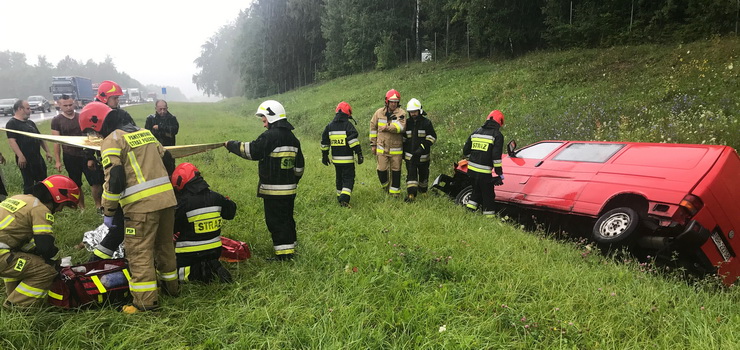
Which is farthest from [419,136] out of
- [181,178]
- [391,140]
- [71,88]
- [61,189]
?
[71,88]

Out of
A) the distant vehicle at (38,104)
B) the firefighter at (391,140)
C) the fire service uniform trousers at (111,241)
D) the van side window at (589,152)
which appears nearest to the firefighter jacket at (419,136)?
the firefighter at (391,140)

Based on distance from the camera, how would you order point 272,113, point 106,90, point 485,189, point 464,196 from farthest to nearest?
Answer: point 464,196 → point 485,189 → point 106,90 → point 272,113

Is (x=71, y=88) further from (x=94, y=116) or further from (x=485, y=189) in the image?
(x=485, y=189)

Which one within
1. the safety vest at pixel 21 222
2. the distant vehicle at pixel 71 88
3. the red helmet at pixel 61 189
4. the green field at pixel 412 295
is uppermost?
the distant vehicle at pixel 71 88

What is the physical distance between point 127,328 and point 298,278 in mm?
1287

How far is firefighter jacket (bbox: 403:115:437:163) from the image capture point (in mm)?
6109

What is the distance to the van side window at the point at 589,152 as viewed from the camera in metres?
4.31

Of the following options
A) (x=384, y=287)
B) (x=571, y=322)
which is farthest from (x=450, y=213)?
(x=571, y=322)

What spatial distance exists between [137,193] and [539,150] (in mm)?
4836

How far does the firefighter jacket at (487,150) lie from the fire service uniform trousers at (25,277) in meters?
4.63

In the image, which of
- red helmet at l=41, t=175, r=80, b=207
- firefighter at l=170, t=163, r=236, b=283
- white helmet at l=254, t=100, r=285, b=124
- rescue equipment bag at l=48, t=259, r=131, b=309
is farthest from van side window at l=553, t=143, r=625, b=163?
red helmet at l=41, t=175, r=80, b=207

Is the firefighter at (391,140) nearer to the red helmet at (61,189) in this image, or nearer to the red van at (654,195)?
the red van at (654,195)

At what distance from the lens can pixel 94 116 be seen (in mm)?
2934

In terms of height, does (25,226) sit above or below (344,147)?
below
